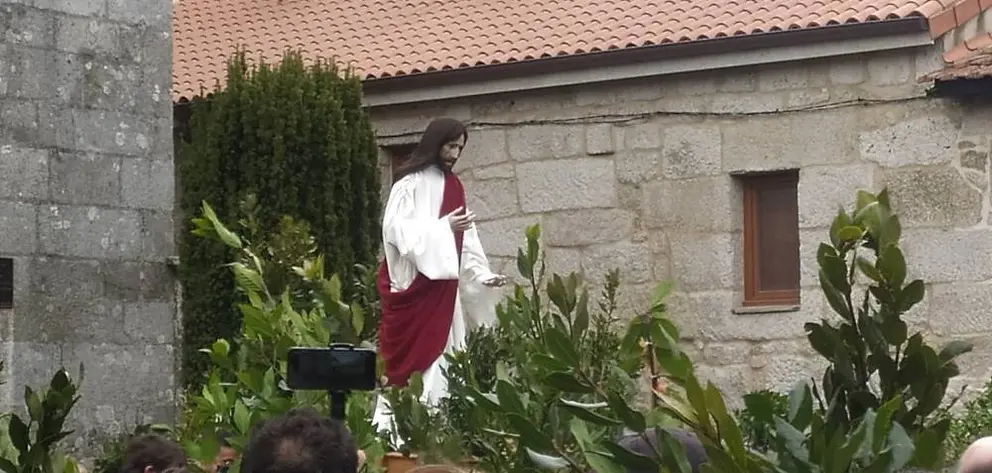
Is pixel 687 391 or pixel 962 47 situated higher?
pixel 962 47

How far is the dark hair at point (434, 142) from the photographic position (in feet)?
29.2

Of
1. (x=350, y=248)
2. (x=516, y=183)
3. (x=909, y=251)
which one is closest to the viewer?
(x=909, y=251)

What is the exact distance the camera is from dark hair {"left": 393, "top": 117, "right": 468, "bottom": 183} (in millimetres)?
8914

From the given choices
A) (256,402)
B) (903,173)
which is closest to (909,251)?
(903,173)

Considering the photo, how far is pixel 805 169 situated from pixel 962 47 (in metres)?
1.19

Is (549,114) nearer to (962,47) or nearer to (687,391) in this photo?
(962,47)

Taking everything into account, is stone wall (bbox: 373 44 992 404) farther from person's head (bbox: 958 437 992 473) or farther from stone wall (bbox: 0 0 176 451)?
person's head (bbox: 958 437 992 473)

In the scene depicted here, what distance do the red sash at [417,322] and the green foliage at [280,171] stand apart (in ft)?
12.4

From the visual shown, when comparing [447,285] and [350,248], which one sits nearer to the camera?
[447,285]

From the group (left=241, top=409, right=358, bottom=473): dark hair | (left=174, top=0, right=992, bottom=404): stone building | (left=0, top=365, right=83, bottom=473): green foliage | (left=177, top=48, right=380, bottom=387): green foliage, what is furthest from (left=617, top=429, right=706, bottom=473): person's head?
(left=177, top=48, right=380, bottom=387): green foliage

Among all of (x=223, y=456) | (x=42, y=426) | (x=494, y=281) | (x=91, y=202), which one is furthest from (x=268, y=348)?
(x=91, y=202)

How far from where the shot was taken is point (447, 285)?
29.5ft

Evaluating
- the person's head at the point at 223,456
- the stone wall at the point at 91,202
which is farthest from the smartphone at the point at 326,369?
the stone wall at the point at 91,202

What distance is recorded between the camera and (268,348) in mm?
6340
